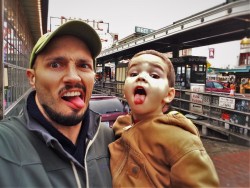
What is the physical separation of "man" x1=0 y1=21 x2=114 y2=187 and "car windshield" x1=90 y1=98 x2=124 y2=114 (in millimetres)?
4669

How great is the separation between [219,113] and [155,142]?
8.38 m

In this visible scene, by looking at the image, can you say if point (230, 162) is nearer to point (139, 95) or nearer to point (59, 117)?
point (139, 95)

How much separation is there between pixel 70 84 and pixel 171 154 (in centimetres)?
77

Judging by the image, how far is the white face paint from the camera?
1.79 m

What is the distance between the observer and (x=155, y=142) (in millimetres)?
1620

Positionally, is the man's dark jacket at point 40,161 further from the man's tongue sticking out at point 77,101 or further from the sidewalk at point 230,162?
the sidewalk at point 230,162

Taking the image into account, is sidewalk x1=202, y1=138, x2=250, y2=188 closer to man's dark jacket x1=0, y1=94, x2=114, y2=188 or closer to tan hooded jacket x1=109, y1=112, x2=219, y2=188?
tan hooded jacket x1=109, y1=112, x2=219, y2=188

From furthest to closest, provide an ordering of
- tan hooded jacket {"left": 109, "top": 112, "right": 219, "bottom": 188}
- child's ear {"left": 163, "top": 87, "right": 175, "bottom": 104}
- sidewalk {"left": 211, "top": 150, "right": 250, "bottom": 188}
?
sidewalk {"left": 211, "top": 150, "right": 250, "bottom": 188} < child's ear {"left": 163, "top": 87, "right": 175, "bottom": 104} < tan hooded jacket {"left": 109, "top": 112, "right": 219, "bottom": 188}

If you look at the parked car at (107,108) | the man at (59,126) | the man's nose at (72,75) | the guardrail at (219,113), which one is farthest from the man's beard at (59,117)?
the guardrail at (219,113)

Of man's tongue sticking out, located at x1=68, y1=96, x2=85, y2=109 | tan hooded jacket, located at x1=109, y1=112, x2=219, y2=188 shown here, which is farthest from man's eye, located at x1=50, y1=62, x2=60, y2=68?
tan hooded jacket, located at x1=109, y1=112, x2=219, y2=188

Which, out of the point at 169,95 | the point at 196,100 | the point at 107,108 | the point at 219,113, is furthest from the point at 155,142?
the point at 196,100

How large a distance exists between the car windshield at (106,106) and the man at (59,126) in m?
4.67

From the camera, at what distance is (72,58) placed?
1.67 metres

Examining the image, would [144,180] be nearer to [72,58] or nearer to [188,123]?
[188,123]
